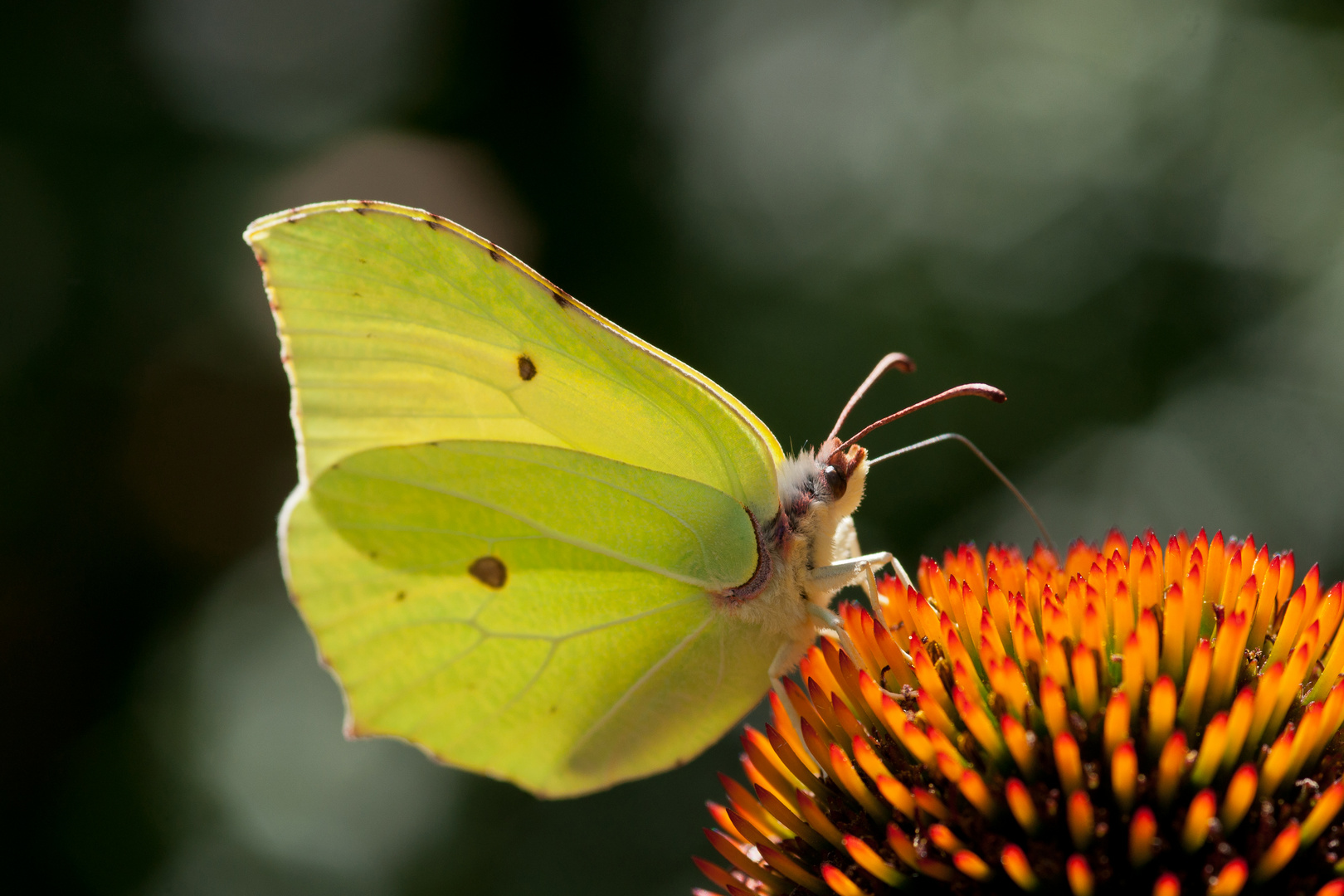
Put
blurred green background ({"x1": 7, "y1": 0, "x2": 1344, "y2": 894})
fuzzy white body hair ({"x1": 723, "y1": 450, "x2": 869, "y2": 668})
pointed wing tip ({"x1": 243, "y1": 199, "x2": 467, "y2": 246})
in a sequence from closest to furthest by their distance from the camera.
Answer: pointed wing tip ({"x1": 243, "y1": 199, "x2": 467, "y2": 246}), fuzzy white body hair ({"x1": 723, "y1": 450, "x2": 869, "y2": 668}), blurred green background ({"x1": 7, "y1": 0, "x2": 1344, "y2": 894})

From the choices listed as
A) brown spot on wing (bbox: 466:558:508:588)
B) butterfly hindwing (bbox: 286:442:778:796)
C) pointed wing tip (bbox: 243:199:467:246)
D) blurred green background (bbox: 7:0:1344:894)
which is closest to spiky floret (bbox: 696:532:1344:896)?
butterfly hindwing (bbox: 286:442:778:796)

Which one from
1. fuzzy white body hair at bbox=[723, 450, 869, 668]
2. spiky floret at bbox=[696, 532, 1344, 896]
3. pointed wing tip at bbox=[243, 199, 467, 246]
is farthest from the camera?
fuzzy white body hair at bbox=[723, 450, 869, 668]

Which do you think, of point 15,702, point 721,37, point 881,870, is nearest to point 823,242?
point 721,37

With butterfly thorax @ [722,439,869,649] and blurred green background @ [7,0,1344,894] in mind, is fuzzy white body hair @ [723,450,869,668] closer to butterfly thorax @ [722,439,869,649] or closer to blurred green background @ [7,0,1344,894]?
butterfly thorax @ [722,439,869,649]

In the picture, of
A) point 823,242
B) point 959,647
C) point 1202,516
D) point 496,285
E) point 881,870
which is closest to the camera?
point 881,870

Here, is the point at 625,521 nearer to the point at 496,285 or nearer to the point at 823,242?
the point at 496,285

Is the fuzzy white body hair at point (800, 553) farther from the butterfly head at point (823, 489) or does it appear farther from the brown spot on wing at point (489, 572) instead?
the brown spot on wing at point (489, 572)
